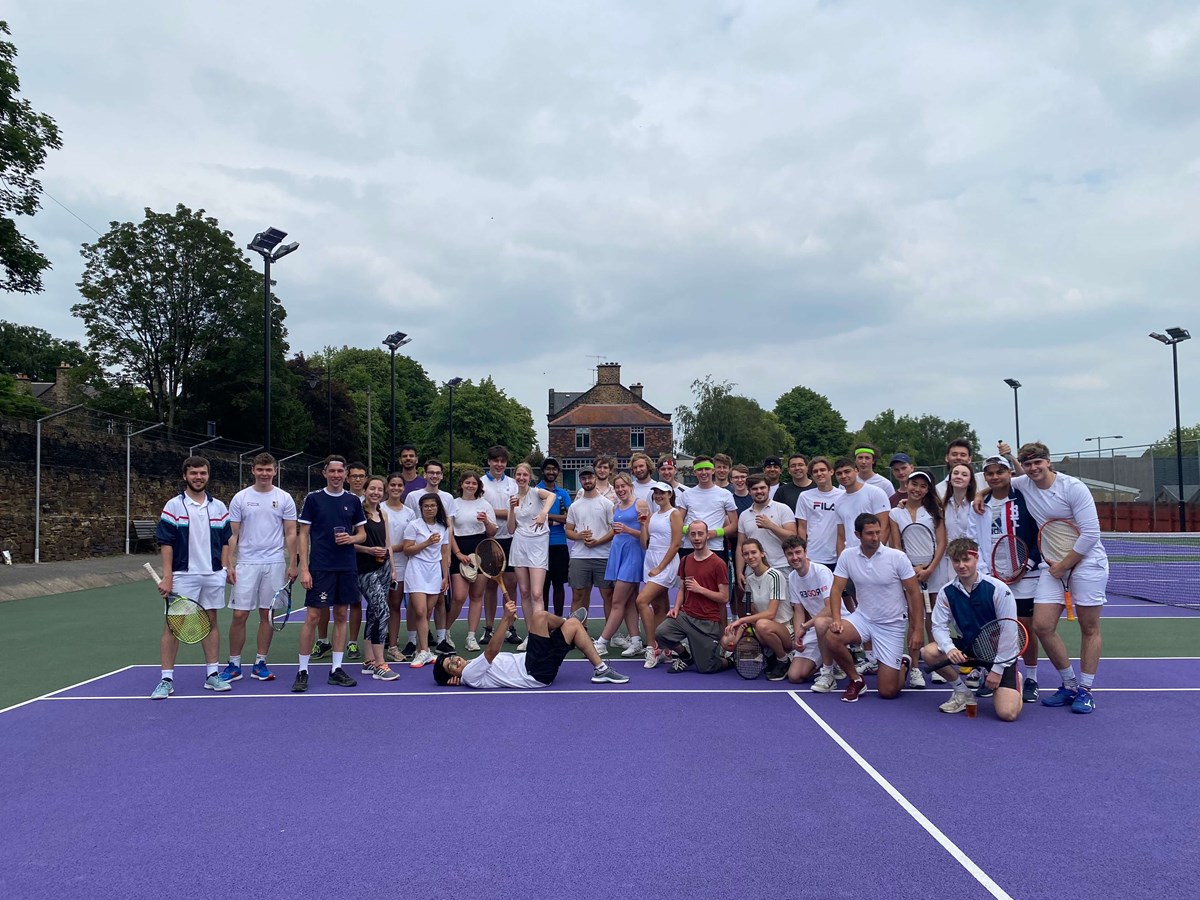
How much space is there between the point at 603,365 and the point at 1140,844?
73517mm

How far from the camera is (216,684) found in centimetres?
711

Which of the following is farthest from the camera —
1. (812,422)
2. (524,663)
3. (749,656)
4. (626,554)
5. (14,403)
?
(812,422)

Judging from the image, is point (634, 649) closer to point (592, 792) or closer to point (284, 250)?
point (592, 792)

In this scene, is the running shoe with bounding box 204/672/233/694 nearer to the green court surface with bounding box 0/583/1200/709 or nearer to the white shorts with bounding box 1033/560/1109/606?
the green court surface with bounding box 0/583/1200/709

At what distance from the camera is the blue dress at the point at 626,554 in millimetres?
8461

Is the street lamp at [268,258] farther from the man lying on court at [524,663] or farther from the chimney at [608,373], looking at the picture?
the chimney at [608,373]

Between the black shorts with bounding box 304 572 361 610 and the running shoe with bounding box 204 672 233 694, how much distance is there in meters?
0.88

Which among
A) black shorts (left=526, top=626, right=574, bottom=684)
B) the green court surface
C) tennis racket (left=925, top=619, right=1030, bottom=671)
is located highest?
tennis racket (left=925, top=619, right=1030, bottom=671)

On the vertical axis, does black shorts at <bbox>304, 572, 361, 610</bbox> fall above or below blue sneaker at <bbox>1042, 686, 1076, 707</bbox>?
above

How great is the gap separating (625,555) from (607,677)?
A: 1.47 metres

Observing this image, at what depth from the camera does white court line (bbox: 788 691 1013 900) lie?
3540mm

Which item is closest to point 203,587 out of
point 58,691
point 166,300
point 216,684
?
point 216,684

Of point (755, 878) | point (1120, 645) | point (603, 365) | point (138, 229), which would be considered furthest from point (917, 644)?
point (603, 365)

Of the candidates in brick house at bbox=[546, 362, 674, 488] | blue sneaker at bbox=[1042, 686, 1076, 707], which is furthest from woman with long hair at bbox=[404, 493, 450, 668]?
brick house at bbox=[546, 362, 674, 488]
